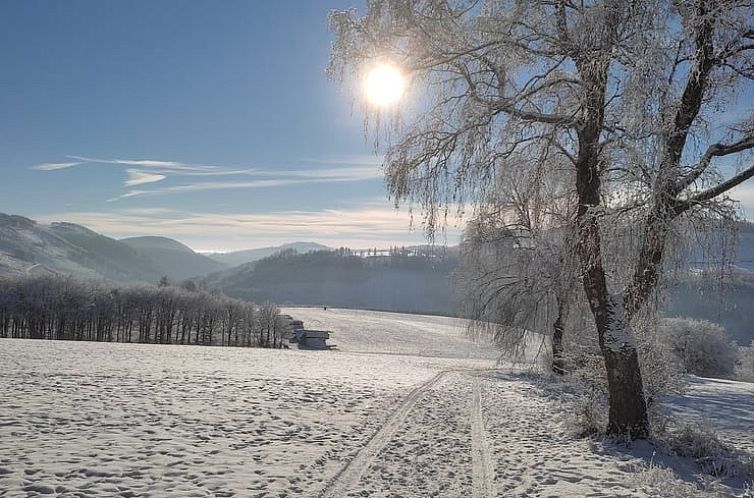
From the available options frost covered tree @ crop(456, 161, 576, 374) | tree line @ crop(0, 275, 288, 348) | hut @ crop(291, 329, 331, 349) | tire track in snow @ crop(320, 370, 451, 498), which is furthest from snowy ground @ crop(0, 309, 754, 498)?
tree line @ crop(0, 275, 288, 348)

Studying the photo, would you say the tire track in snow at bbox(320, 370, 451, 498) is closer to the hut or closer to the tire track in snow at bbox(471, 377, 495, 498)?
the tire track in snow at bbox(471, 377, 495, 498)

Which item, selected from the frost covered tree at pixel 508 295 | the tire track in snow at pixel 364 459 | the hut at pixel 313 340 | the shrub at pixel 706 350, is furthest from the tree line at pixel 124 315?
the tire track in snow at pixel 364 459

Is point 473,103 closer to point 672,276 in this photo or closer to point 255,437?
point 672,276

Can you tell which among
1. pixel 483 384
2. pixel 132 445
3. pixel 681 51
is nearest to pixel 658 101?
pixel 681 51

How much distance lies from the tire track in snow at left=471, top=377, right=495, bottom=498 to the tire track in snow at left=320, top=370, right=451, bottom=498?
1.60 metres

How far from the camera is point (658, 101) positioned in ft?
20.4

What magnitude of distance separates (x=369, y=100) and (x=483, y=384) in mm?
13717

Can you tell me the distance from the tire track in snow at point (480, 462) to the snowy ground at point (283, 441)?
35 mm

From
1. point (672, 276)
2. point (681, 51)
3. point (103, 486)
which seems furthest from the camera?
point (672, 276)

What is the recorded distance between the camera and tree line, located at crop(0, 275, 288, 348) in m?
63.1

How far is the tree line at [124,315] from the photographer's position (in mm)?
63062

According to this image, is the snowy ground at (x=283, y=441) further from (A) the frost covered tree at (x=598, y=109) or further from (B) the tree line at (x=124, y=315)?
(B) the tree line at (x=124, y=315)

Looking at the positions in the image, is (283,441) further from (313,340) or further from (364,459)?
(313,340)

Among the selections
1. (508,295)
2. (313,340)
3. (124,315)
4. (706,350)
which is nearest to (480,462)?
(508,295)
